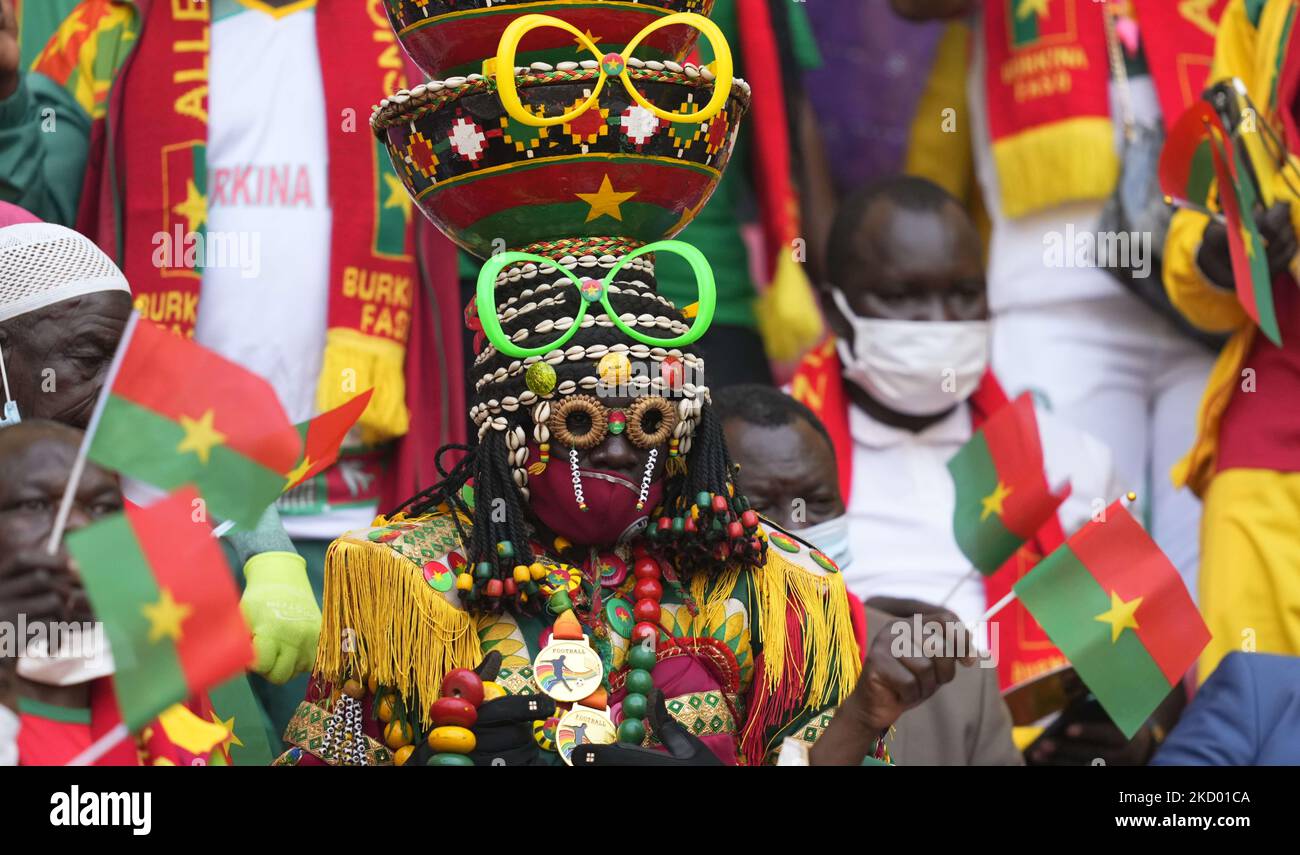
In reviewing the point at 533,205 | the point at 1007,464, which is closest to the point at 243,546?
the point at 533,205

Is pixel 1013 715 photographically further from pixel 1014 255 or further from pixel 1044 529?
pixel 1014 255

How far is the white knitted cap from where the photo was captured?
13.8 ft


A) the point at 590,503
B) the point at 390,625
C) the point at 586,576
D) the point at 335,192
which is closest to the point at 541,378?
the point at 590,503

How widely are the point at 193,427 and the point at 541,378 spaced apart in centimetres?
65

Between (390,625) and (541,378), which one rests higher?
(541,378)

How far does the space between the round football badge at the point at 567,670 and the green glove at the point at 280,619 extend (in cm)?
63

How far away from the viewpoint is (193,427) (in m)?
3.46

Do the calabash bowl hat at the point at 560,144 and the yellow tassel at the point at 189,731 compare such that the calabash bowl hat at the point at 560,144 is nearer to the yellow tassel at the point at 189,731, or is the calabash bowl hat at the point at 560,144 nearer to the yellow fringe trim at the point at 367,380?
the yellow tassel at the point at 189,731

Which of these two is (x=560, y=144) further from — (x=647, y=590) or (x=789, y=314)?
(x=789, y=314)

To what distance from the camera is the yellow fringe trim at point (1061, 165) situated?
6453mm

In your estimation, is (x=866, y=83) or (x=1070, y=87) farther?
(x=866, y=83)

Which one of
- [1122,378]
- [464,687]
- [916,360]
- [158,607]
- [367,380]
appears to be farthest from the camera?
[1122,378]

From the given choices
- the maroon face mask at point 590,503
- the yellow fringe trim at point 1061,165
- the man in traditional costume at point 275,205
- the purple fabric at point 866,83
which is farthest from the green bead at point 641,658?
the purple fabric at point 866,83

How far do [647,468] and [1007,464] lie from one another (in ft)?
3.36
